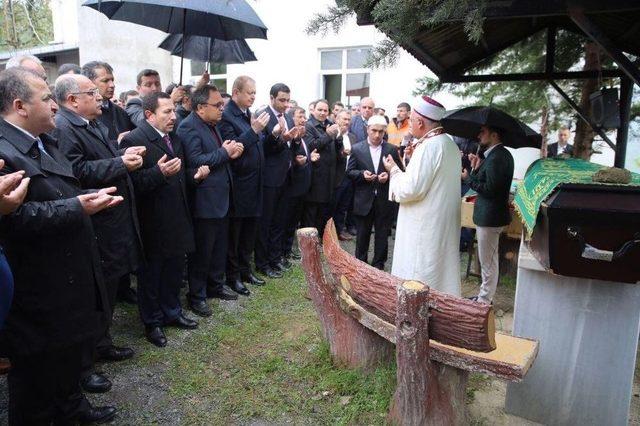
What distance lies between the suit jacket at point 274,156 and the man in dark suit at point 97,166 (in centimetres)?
212

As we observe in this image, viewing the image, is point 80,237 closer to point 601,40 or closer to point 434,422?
point 434,422

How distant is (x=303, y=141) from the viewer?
5773 mm

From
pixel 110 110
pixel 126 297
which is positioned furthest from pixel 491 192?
pixel 126 297

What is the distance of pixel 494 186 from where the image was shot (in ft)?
13.6

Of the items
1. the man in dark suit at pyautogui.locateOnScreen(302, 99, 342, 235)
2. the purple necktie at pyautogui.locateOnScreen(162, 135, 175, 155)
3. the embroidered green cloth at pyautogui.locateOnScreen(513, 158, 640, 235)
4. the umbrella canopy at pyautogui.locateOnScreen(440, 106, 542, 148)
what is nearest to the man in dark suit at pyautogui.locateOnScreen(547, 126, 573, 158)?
the umbrella canopy at pyautogui.locateOnScreen(440, 106, 542, 148)

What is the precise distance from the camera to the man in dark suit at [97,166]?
2.87 meters

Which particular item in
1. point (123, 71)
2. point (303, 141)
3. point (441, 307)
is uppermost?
point (123, 71)

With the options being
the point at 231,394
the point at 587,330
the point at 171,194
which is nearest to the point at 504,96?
the point at 587,330

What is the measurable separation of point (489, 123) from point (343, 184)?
131 inches

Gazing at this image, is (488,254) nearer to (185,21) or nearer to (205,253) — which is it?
(205,253)

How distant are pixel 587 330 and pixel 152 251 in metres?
3.06

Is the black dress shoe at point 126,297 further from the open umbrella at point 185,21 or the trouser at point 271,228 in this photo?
the open umbrella at point 185,21

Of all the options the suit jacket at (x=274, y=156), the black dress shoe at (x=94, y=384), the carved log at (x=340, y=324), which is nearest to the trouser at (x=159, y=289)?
the black dress shoe at (x=94, y=384)

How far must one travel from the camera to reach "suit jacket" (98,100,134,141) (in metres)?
4.03
